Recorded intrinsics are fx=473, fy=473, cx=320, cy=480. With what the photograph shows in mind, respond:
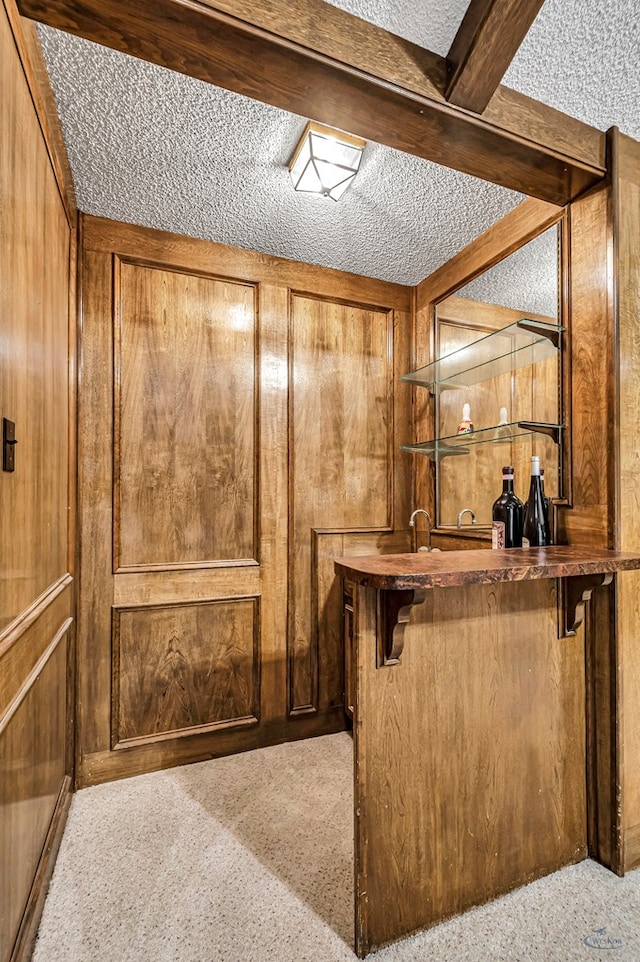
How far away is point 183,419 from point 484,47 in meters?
1.76

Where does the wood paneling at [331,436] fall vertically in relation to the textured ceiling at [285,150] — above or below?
below

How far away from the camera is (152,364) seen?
227cm

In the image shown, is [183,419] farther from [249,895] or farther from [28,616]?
[249,895]

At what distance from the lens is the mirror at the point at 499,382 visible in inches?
74.4

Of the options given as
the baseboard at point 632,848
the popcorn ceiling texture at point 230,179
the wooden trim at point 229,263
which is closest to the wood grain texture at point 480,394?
the popcorn ceiling texture at point 230,179

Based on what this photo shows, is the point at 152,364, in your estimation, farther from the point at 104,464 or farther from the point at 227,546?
the point at 227,546

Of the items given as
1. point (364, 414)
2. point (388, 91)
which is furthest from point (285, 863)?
point (388, 91)

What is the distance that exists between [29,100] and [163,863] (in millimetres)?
2415

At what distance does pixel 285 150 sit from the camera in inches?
68.5

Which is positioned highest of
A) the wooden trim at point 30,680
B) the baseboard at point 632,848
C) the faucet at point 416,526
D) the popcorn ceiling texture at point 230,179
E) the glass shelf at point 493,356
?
the popcorn ceiling texture at point 230,179

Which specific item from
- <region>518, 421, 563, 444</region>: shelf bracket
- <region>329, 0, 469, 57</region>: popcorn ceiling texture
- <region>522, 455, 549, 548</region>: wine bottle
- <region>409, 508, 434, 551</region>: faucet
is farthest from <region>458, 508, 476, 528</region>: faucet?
<region>329, 0, 469, 57</region>: popcorn ceiling texture

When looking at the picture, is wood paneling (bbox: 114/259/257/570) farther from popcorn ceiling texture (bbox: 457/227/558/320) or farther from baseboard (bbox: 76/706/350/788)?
popcorn ceiling texture (bbox: 457/227/558/320)

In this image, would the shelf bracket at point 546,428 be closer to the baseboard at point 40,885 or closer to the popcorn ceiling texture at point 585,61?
the popcorn ceiling texture at point 585,61

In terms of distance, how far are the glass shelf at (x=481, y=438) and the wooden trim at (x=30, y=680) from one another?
1.79m
